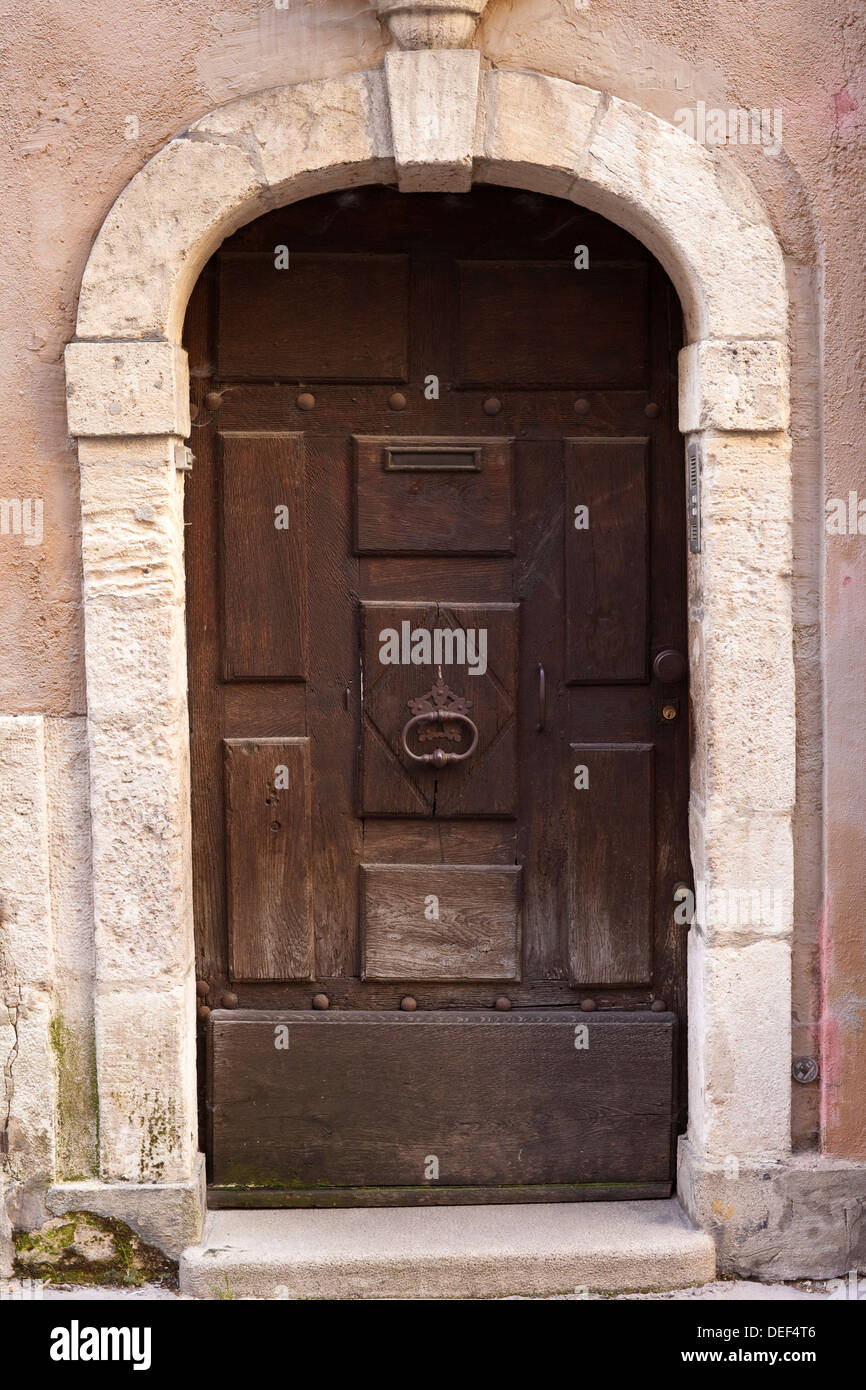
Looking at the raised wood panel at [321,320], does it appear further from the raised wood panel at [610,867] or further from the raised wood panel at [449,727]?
the raised wood panel at [610,867]

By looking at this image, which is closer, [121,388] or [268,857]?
[121,388]

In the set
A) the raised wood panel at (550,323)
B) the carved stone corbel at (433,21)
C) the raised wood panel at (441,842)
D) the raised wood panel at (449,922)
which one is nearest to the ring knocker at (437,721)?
the raised wood panel at (441,842)

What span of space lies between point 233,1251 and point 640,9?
10.1 ft

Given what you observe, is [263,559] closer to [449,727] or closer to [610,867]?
[449,727]

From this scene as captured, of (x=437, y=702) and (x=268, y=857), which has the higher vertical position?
(x=437, y=702)

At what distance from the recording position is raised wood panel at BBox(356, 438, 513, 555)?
10.2 feet

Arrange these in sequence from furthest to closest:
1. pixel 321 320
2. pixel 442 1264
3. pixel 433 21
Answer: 1. pixel 321 320
2. pixel 442 1264
3. pixel 433 21

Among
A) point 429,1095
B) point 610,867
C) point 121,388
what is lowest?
point 429,1095

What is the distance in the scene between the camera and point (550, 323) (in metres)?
3.13

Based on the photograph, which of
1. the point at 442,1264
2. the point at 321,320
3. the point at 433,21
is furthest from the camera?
the point at 321,320

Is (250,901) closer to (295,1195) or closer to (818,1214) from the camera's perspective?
(295,1195)

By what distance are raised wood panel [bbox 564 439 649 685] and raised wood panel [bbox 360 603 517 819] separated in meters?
0.18

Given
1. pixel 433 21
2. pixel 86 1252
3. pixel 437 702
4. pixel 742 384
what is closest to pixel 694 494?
pixel 742 384

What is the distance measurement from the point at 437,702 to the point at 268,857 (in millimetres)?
587
